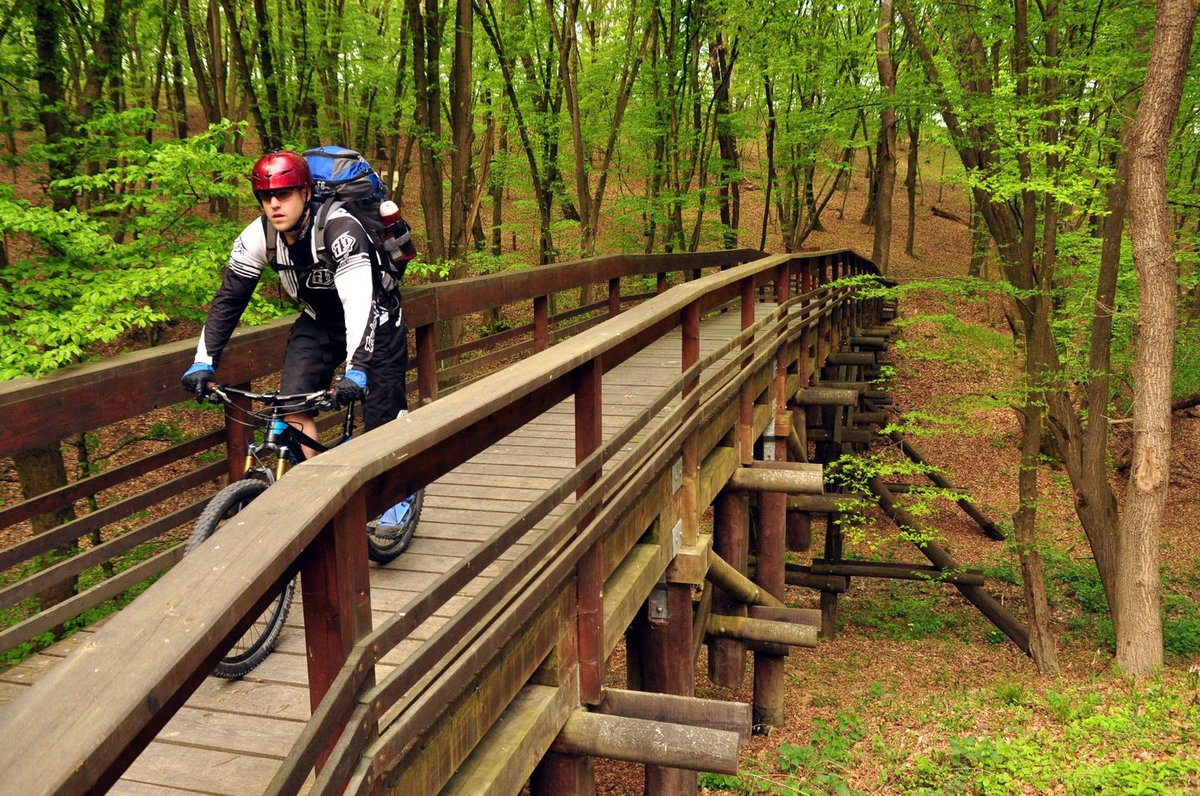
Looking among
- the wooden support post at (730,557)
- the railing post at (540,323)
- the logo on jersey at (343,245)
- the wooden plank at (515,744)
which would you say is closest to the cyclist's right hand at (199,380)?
the logo on jersey at (343,245)

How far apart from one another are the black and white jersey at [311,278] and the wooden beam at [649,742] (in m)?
1.72

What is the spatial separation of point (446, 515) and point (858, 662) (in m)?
9.18

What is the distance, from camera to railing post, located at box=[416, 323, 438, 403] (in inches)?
213

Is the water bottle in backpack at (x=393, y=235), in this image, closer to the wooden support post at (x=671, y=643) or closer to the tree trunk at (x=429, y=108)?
the wooden support post at (x=671, y=643)

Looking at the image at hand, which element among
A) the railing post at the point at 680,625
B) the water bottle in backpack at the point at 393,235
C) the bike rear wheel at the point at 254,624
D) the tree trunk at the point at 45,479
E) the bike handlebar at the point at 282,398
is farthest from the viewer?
the tree trunk at the point at 45,479

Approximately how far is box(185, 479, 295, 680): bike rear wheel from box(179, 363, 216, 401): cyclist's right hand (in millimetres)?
395

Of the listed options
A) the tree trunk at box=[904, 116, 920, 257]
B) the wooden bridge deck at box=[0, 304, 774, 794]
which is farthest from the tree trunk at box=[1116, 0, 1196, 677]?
the tree trunk at box=[904, 116, 920, 257]

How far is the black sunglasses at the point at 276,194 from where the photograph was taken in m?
3.46

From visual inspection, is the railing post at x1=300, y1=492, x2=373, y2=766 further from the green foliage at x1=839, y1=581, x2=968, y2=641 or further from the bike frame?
the green foliage at x1=839, y1=581, x2=968, y2=641

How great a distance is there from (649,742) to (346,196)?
→ 8.32 ft

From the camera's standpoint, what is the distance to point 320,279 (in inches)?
150

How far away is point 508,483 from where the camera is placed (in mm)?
5422

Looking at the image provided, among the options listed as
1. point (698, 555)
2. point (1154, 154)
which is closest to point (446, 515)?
point (698, 555)

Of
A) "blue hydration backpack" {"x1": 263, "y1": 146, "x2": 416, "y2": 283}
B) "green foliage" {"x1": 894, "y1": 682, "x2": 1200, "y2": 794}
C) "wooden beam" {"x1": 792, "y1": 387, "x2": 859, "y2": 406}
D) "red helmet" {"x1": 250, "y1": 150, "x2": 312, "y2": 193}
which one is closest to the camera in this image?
"red helmet" {"x1": 250, "y1": 150, "x2": 312, "y2": 193}
